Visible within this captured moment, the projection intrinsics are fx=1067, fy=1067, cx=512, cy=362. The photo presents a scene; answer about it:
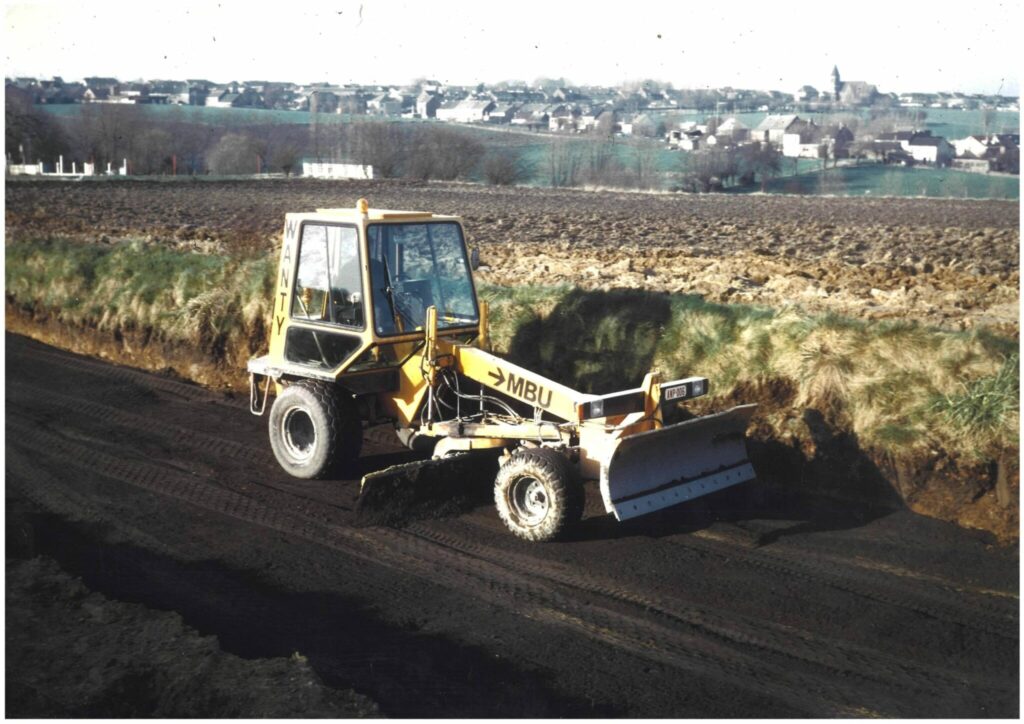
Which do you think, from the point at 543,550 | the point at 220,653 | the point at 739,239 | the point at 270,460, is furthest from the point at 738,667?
the point at 739,239

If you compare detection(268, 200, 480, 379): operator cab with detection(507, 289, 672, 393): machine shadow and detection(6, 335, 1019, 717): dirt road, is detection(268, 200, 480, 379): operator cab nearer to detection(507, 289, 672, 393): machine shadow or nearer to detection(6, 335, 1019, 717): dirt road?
detection(6, 335, 1019, 717): dirt road

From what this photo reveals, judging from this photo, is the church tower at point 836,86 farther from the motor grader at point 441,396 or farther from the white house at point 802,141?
the motor grader at point 441,396

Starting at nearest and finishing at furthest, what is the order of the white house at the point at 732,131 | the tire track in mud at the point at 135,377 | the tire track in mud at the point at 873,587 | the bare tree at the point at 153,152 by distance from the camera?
the tire track in mud at the point at 873,587
the tire track in mud at the point at 135,377
the white house at the point at 732,131
the bare tree at the point at 153,152

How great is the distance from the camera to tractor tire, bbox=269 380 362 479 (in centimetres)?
938

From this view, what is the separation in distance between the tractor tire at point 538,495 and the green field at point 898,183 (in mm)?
18319

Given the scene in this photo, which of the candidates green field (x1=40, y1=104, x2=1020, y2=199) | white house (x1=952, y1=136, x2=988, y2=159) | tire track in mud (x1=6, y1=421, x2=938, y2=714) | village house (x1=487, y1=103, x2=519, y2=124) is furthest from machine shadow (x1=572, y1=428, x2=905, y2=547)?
white house (x1=952, y1=136, x2=988, y2=159)

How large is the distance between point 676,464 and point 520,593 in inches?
77.1

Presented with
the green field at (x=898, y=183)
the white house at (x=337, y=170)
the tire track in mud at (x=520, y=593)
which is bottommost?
the tire track in mud at (x=520, y=593)

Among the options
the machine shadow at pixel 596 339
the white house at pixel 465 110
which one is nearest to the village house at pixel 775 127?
the white house at pixel 465 110

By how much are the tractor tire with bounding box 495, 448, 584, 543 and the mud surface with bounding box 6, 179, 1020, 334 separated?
5795 mm

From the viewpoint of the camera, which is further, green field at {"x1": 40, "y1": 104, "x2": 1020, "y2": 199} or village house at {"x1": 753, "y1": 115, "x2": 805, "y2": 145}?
village house at {"x1": 753, "y1": 115, "x2": 805, "y2": 145}

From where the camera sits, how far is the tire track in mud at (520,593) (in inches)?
233

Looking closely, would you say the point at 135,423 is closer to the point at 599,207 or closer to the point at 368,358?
the point at 368,358

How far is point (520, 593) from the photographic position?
7230 mm
